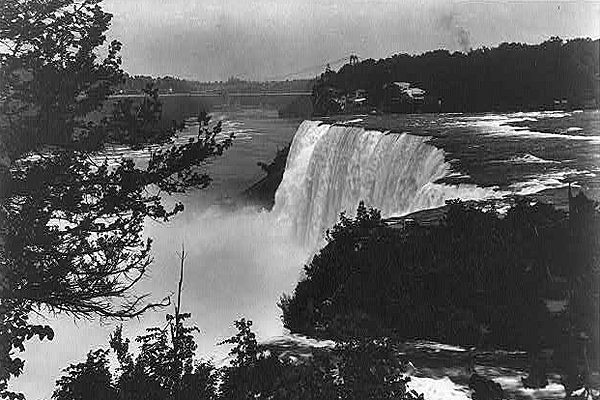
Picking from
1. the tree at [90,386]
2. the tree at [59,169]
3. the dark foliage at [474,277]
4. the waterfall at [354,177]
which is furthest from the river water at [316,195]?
the dark foliage at [474,277]

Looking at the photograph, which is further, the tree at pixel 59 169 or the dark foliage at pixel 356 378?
the tree at pixel 59 169

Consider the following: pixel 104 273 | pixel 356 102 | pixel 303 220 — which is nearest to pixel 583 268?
pixel 104 273

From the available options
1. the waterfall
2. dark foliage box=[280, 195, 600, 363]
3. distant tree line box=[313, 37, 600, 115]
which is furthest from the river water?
distant tree line box=[313, 37, 600, 115]

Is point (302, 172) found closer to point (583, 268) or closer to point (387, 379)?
point (583, 268)

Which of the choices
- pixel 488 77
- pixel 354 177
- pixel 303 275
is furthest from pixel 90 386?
pixel 488 77

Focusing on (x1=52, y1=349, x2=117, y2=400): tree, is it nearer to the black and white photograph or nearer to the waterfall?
the black and white photograph

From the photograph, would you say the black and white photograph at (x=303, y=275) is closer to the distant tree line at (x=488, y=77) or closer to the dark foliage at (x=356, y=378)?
the dark foliage at (x=356, y=378)
